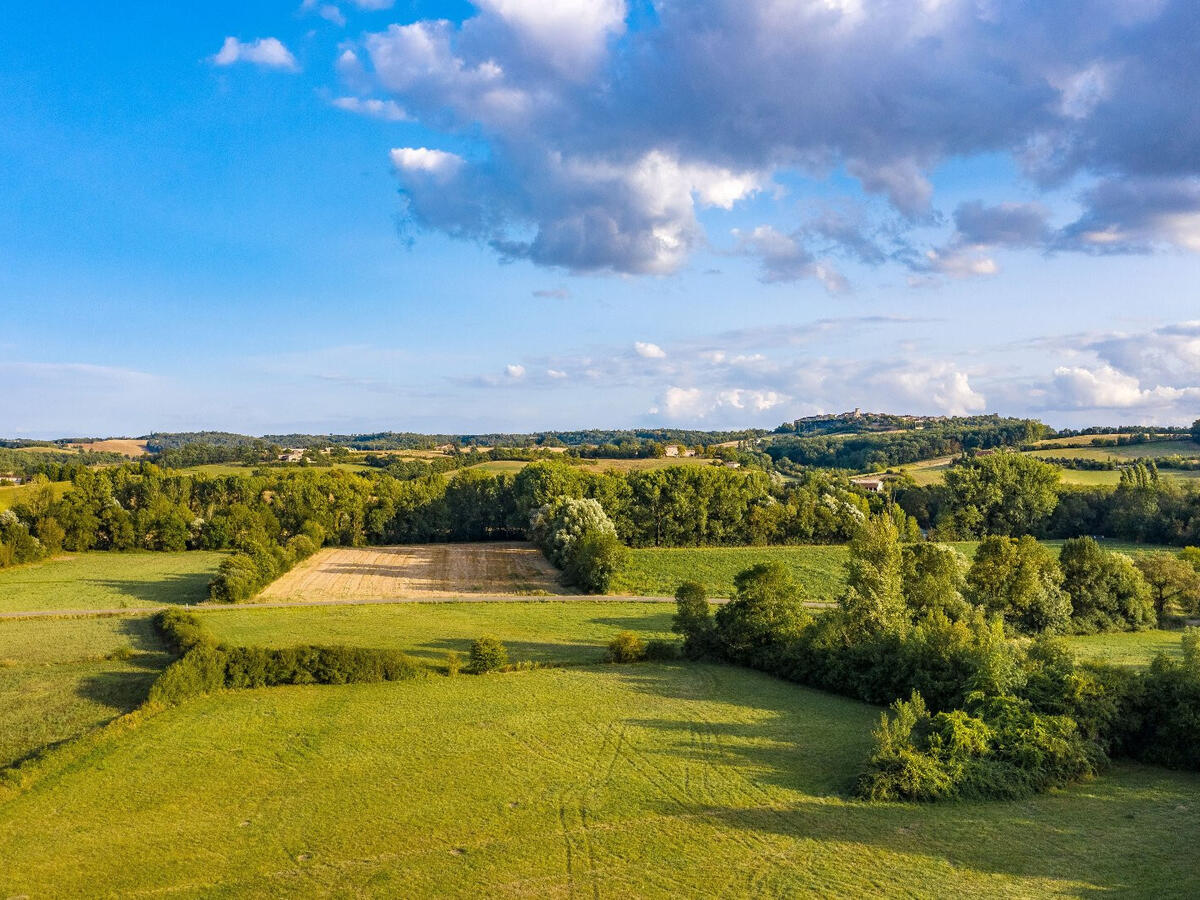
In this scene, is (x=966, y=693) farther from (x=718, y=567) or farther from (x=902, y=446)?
(x=902, y=446)

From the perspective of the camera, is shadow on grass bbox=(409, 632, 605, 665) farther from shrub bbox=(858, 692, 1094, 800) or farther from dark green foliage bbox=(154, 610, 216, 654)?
shrub bbox=(858, 692, 1094, 800)

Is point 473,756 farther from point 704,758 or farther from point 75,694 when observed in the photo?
point 75,694

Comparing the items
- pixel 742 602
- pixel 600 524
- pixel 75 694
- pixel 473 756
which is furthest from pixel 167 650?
pixel 600 524

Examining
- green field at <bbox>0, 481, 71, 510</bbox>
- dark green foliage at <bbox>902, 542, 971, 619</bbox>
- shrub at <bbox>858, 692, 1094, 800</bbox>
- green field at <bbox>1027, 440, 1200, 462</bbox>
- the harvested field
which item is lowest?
the harvested field

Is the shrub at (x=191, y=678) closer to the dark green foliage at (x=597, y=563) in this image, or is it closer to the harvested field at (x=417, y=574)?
the harvested field at (x=417, y=574)

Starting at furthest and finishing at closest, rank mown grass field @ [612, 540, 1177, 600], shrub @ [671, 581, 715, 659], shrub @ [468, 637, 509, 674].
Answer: mown grass field @ [612, 540, 1177, 600]
shrub @ [671, 581, 715, 659]
shrub @ [468, 637, 509, 674]

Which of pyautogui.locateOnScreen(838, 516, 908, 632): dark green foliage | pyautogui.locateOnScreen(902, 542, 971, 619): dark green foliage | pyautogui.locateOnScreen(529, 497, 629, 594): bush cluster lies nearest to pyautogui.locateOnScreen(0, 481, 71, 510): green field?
pyautogui.locateOnScreen(529, 497, 629, 594): bush cluster

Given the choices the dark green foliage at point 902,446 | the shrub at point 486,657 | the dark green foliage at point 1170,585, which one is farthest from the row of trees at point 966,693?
the dark green foliage at point 902,446
